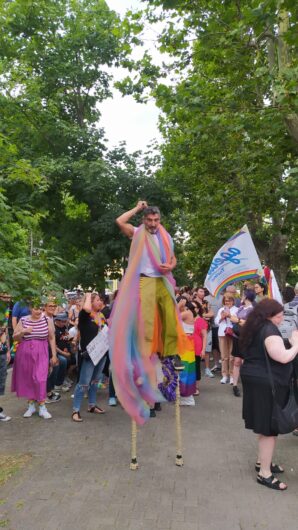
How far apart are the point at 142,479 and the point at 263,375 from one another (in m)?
1.65

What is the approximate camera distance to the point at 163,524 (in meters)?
3.84

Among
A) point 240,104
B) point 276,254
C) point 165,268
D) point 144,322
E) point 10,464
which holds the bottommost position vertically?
point 10,464

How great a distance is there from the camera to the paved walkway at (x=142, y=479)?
3936 mm

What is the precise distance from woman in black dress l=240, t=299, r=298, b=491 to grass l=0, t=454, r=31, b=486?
258cm

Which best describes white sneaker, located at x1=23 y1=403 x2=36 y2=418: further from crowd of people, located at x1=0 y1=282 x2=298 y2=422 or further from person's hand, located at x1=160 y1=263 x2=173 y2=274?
→ person's hand, located at x1=160 y1=263 x2=173 y2=274

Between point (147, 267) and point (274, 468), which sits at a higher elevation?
→ point (147, 267)

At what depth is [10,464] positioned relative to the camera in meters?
5.25

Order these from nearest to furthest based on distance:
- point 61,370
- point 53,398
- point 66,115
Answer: point 53,398 < point 61,370 < point 66,115

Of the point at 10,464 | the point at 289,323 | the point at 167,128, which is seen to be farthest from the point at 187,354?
the point at 167,128

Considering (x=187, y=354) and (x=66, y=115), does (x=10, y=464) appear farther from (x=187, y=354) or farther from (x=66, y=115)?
(x=66, y=115)

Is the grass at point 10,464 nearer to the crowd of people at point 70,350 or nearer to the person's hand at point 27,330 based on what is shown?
the crowd of people at point 70,350

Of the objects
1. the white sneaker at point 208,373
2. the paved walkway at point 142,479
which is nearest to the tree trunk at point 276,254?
the white sneaker at point 208,373

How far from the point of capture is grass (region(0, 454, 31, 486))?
4.89 m

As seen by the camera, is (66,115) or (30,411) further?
(66,115)
